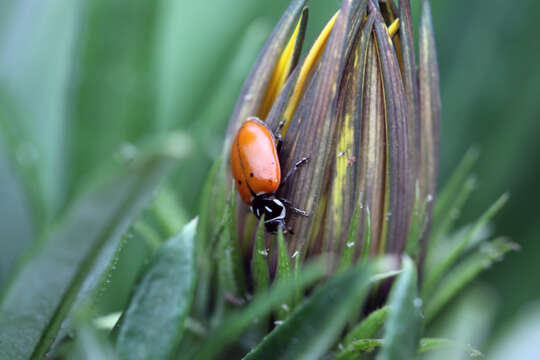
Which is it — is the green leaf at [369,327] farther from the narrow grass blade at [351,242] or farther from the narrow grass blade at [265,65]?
the narrow grass blade at [265,65]

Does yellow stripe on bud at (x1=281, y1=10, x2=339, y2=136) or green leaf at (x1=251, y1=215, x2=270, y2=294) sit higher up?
yellow stripe on bud at (x1=281, y1=10, x2=339, y2=136)

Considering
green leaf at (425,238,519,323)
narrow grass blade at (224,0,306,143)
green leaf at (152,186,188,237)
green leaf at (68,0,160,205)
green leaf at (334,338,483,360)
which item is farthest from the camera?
green leaf at (68,0,160,205)

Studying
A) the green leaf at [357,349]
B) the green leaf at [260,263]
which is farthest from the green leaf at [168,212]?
the green leaf at [357,349]

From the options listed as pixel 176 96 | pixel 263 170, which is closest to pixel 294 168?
pixel 263 170

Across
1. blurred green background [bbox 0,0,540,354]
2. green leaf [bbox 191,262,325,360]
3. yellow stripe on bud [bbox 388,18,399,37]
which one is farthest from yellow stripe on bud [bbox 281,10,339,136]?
blurred green background [bbox 0,0,540,354]

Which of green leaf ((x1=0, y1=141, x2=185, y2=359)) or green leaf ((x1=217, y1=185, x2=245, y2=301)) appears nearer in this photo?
green leaf ((x1=0, y1=141, x2=185, y2=359))

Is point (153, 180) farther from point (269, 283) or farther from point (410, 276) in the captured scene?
point (269, 283)

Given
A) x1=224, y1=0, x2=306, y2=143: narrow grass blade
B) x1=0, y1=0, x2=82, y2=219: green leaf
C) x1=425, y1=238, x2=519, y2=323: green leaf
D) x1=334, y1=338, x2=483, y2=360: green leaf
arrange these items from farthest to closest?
x1=0, y1=0, x2=82, y2=219: green leaf < x1=425, y1=238, x2=519, y2=323: green leaf < x1=224, y1=0, x2=306, y2=143: narrow grass blade < x1=334, y1=338, x2=483, y2=360: green leaf

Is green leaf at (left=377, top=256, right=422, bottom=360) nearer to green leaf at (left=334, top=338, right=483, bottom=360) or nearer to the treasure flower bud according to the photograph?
green leaf at (left=334, top=338, right=483, bottom=360)

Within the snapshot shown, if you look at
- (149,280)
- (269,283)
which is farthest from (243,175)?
(149,280)
